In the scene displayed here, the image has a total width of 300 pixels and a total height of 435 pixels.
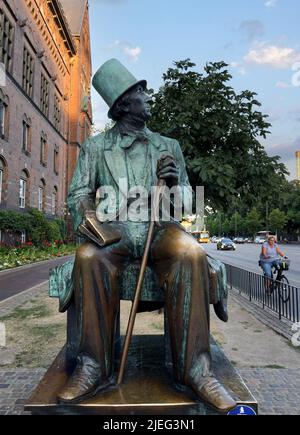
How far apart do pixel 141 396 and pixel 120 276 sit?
30.6 inches

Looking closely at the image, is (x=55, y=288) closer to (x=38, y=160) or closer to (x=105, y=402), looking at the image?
(x=105, y=402)

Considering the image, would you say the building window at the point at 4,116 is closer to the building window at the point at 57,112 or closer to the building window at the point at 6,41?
the building window at the point at 6,41

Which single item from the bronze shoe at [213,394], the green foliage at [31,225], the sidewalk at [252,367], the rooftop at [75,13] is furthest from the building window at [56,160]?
the bronze shoe at [213,394]

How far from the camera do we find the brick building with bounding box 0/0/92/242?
2170 centimetres

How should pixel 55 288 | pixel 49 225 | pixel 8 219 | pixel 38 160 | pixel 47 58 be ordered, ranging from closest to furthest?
pixel 55 288 → pixel 8 219 → pixel 49 225 → pixel 38 160 → pixel 47 58

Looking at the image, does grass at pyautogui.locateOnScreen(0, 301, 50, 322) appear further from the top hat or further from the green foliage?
the green foliage

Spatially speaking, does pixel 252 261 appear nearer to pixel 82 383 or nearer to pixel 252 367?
pixel 252 367

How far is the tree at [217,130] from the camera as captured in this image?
7.96m

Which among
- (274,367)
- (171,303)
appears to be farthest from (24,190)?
(171,303)

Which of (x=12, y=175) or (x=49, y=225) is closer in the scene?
(x=12, y=175)

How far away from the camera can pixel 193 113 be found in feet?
26.4

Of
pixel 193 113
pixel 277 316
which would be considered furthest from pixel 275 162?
pixel 277 316

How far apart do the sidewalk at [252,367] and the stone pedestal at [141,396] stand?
92cm

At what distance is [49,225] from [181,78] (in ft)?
62.6
